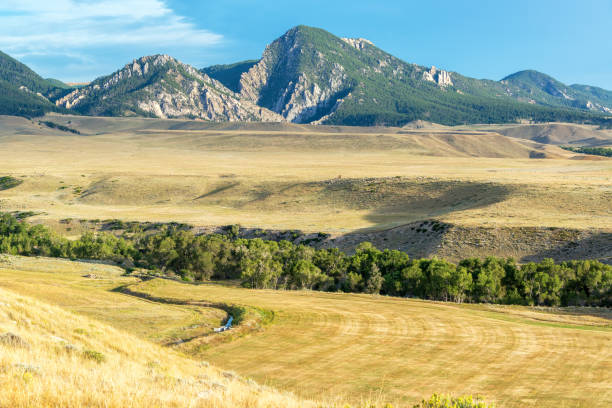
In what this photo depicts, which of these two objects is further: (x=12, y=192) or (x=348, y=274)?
(x=12, y=192)

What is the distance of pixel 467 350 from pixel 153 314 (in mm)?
20669

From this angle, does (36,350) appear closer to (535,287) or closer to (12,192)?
(535,287)

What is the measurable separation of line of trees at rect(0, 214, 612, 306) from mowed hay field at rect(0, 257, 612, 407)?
7.65m

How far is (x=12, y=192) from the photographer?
452 ft

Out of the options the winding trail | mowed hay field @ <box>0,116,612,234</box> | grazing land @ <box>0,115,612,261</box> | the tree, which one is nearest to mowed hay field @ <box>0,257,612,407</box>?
the winding trail

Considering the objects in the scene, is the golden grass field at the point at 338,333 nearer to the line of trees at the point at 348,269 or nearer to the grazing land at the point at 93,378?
the grazing land at the point at 93,378

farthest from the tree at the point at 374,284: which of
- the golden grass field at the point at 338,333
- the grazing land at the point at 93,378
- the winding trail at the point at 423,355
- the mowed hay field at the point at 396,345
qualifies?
the grazing land at the point at 93,378

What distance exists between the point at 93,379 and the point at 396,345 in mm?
19261

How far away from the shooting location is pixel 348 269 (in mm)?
58281

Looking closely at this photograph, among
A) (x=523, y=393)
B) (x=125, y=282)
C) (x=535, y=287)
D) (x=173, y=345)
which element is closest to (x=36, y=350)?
(x=173, y=345)

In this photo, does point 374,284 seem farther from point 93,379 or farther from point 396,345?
point 93,379

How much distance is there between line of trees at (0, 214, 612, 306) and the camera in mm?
46125

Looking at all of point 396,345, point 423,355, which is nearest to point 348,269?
point 396,345

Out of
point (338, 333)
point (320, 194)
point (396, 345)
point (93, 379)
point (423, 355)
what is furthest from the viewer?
point (320, 194)
